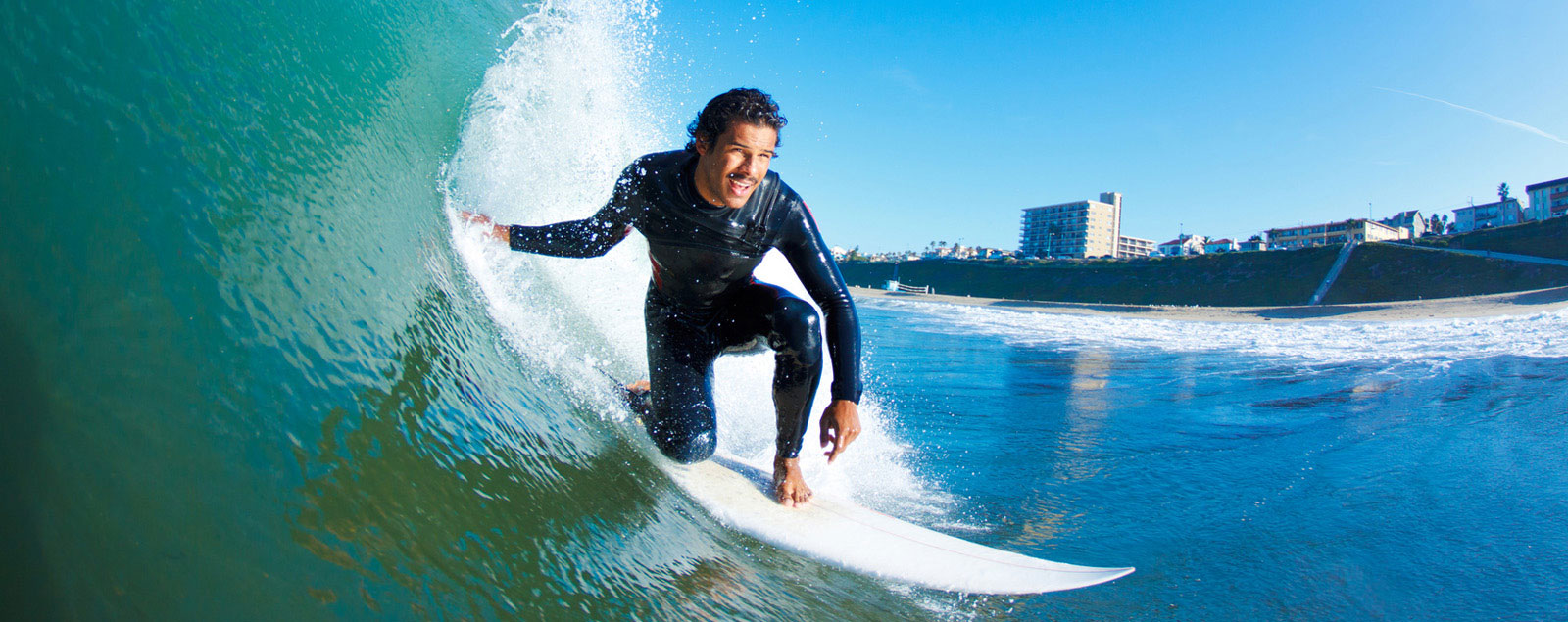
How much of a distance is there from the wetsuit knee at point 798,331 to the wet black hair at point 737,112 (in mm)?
681

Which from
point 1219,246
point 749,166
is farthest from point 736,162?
point 1219,246

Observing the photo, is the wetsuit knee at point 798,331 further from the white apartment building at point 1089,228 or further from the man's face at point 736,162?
the white apartment building at point 1089,228

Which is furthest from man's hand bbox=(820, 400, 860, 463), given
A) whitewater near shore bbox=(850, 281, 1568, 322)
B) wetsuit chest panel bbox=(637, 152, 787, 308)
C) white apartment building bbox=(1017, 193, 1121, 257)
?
white apartment building bbox=(1017, 193, 1121, 257)

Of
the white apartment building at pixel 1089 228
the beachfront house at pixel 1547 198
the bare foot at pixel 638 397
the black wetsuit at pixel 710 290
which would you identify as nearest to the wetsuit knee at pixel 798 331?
the black wetsuit at pixel 710 290

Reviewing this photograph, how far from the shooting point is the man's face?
245cm

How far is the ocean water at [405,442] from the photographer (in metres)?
1.14

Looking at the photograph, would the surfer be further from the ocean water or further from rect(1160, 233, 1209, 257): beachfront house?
rect(1160, 233, 1209, 257): beachfront house

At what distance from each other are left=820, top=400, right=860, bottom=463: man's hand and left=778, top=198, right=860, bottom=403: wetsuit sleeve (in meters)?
0.05

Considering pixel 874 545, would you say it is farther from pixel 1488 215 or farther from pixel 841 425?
pixel 1488 215

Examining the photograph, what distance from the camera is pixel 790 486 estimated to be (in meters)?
2.95

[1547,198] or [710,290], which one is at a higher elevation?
[1547,198]

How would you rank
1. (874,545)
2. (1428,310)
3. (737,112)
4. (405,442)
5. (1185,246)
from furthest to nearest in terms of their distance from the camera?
(1185,246)
(1428,310)
(874,545)
(737,112)
(405,442)

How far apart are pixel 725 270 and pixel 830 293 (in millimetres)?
468

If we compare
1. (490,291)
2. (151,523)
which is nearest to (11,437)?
(151,523)
